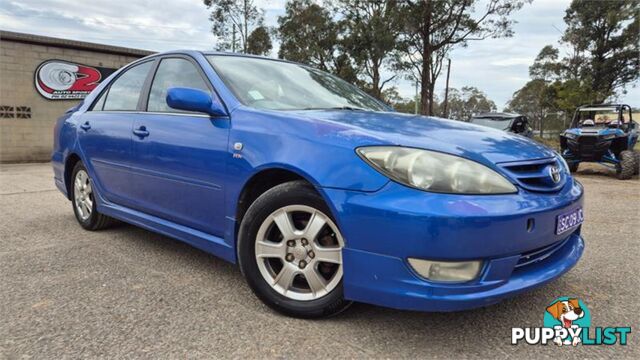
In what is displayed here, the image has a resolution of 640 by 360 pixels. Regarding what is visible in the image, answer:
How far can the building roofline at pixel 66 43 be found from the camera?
39.3 feet

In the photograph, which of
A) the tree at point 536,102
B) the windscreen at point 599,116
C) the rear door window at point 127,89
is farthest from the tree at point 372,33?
the rear door window at point 127,89

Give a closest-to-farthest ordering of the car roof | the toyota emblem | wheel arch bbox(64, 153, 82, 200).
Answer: the toyota emblem, wheel arch bbox(64, 153, 82, 200), the car roof

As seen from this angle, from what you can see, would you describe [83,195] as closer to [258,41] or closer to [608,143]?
[608,143]

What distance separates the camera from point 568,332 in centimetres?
218

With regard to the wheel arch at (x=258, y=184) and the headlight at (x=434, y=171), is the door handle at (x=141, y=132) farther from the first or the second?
the headlight at (x=434, y=171)

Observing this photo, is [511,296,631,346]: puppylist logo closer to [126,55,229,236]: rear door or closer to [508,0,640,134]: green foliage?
[126,55,229,236]: rear door

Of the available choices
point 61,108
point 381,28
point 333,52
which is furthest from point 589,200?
point 333,52

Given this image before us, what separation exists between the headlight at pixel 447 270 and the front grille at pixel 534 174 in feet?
1.53

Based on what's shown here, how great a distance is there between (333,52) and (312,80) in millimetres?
28896

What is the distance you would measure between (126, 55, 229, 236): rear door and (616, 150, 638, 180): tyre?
10.0 m

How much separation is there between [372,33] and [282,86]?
26119 mm

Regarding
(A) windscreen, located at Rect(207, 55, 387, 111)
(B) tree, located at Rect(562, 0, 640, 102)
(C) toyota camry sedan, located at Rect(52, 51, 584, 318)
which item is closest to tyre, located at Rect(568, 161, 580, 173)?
(A) windscreen, located at Rect(207, 55, 387, 111)

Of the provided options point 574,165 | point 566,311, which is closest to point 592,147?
point 574,165

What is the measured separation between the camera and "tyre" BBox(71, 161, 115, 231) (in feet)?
13.1
